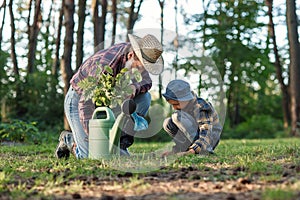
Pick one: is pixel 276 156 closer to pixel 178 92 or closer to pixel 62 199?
pixel 178 92

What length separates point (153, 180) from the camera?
137 inches

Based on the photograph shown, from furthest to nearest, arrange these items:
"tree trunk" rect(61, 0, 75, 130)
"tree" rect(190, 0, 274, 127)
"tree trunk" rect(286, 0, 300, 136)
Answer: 1. "tree" rect(190, 0, 274, 127)
2. "tree trunk" rect(286, 0, 300, 136)
3. "tree trunk" rect(61, 0, 75, 130)

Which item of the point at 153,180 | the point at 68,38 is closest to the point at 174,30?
the point at 68,38

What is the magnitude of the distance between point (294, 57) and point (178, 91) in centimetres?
940

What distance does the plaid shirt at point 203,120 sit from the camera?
5320 mm

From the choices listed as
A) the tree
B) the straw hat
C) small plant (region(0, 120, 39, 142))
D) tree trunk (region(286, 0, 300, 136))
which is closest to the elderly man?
the straw hat

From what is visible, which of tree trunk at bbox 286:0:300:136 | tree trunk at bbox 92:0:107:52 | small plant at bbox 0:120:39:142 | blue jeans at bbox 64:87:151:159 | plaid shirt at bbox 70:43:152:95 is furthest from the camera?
tree trunk at bbox 286:0:300:136

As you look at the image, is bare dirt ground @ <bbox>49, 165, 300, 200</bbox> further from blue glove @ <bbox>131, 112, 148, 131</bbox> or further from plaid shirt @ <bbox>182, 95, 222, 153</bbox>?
plaid shirt @ <bbox>182, 95, 222, 153</bbox>

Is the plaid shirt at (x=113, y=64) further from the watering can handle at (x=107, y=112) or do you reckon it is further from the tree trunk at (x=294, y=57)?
the tree trunk at (x=294, y=57)

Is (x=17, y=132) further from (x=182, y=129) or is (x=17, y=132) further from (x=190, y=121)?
(x=190, y=121)

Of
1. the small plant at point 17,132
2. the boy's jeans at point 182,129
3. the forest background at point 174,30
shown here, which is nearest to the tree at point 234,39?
the forest background at point 174,30

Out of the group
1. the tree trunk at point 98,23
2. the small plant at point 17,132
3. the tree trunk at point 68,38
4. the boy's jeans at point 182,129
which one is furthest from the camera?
the tree trunk at point 98,23

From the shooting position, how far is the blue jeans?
5.04 meters

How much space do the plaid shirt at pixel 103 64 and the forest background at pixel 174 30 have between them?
5.08m
